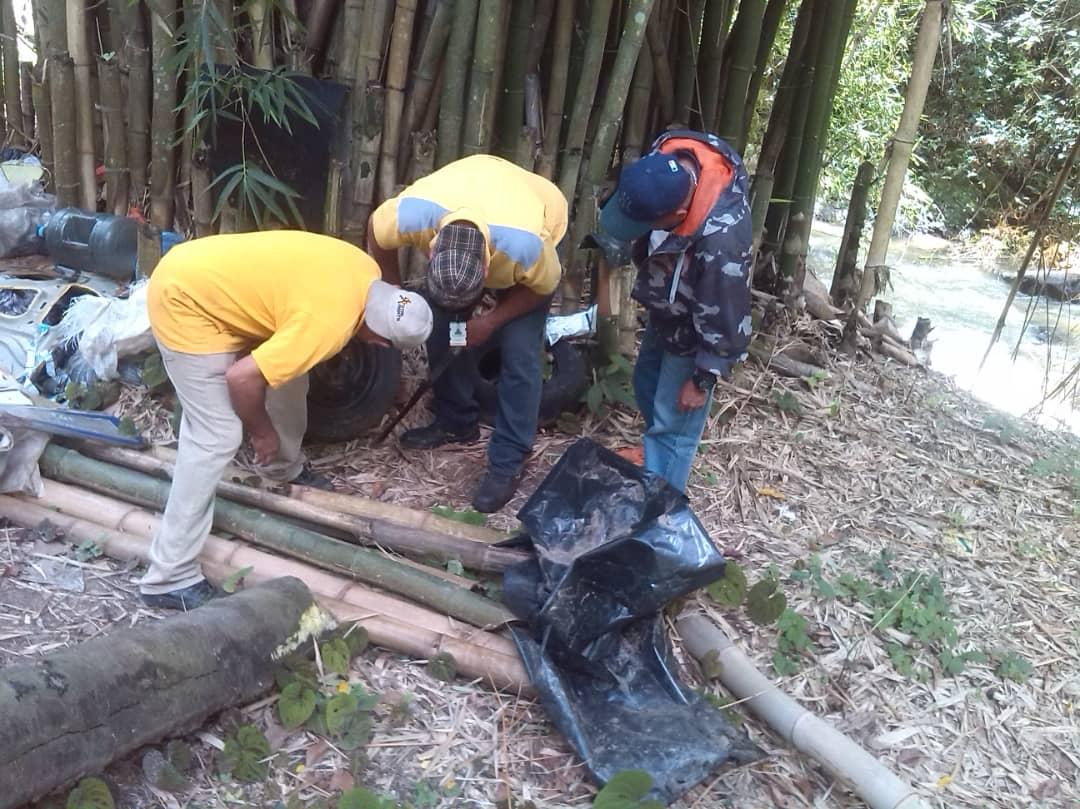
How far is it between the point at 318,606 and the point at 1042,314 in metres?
8.73

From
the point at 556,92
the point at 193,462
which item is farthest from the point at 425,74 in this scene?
the point at 193,462

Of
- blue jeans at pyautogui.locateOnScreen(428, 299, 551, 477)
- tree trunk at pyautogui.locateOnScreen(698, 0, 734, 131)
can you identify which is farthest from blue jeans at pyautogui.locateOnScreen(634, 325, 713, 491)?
tree trunk at pyautogui.locateOnScreen(698, 0, 734, 131)

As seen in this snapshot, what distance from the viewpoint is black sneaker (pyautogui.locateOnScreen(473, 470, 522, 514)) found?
2918mm

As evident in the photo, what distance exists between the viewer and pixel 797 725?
7.30ft

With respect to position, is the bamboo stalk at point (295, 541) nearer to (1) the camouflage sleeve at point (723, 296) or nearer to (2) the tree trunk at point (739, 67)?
(1) the camouflage sleeve at point (723, 296)

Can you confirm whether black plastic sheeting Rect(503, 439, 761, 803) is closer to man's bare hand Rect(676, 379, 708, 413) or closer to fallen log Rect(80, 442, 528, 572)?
fallen log Rect(80, 442, 528, 572)

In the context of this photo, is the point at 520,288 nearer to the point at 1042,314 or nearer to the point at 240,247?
the point at 240,247

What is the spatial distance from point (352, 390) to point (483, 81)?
3.98 feet

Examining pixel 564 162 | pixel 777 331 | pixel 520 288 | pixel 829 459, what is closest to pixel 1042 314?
pixel 777 331

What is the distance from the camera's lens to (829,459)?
3570 mm

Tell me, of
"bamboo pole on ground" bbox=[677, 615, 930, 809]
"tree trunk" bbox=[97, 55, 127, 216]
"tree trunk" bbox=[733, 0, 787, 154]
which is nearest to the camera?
"bamboo pole on ground" bbox=[677, 615, 930, 809]

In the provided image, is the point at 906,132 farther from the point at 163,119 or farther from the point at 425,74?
the point at 163,119

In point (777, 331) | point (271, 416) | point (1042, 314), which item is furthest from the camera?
point (1042, 314)

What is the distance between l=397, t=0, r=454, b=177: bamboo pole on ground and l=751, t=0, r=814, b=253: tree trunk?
1.55 m
